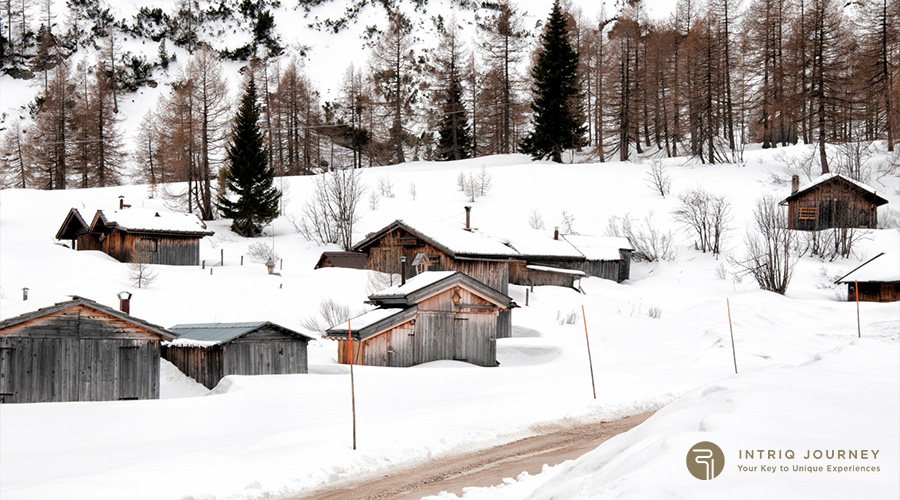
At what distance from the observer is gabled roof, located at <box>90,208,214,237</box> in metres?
44.6

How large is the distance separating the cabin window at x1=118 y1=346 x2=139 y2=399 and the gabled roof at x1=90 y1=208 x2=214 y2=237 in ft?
81.0

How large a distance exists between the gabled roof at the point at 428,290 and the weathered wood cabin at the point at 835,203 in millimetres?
27958

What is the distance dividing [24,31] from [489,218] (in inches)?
3304

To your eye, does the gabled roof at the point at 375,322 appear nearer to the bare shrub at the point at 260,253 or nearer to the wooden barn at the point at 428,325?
the wooden barn at the point at 428,325

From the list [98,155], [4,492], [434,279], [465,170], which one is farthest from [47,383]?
[98,155]

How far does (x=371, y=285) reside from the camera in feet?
128

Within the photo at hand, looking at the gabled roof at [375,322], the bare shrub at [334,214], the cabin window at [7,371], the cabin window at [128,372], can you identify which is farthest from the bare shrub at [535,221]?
the cabin window at [7,371]

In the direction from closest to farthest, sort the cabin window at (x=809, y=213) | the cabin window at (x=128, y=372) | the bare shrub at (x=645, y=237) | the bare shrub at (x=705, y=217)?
1. the cabin window at (x=128, y=372)
2. the bare shrub at (x=705, y=217)
3. the cabin window at (x=809, y=213)
4. the bare shrub at (x=645, y=237)

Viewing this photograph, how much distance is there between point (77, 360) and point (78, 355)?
14cm

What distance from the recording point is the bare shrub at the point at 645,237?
50.1 meters

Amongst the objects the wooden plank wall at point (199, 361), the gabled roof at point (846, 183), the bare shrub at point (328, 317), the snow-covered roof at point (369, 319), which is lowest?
the wooden plank wall at point (199, 361)

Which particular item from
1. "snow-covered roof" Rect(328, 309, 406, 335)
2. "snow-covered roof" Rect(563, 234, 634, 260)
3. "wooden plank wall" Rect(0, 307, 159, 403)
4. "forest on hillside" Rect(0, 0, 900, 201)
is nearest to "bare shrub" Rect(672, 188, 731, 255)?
"snow-covered roof" Rect(563, 234, 634, 260)

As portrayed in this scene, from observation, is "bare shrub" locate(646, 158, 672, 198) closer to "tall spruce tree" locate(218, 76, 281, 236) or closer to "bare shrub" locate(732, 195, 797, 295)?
"bare shrub" locate(732, 195, 797, 295)

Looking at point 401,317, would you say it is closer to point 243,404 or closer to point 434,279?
point 434,279
